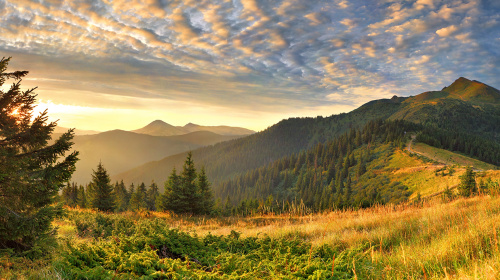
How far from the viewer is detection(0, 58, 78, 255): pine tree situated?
6.76 metres

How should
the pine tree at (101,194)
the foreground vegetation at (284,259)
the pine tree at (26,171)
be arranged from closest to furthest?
the foreground vegetation at (284,259), the pine tree at (26,171), the pine tree at (101,194)

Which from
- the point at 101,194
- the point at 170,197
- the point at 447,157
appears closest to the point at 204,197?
the point at 170,197

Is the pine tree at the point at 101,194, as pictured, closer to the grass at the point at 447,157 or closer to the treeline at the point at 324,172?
the treeline at the point at 324,172

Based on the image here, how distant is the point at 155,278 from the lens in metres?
3.30

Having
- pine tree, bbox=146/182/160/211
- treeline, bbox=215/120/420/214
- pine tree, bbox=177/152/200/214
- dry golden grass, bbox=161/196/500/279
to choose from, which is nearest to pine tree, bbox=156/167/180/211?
pine tree, bbox=177/152/200/214

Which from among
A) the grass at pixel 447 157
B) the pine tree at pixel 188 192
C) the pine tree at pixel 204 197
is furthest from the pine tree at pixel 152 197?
the grass at pixel 447 157

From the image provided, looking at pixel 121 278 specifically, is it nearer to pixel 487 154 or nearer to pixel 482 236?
pixel 482 236

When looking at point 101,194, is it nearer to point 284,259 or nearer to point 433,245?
point 284,259

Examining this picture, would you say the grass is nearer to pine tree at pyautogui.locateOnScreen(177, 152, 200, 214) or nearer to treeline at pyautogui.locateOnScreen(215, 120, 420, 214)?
treeline at pyautogui.locateOnScreen(215, 120, 420, 214)

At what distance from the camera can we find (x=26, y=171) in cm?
732

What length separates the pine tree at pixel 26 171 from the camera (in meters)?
6.76

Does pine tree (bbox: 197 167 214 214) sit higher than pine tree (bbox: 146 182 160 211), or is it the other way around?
pine tree (bbox: 197 167 214 214)

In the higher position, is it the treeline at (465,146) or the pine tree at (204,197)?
the treeline at (465,146)

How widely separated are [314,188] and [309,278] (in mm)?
134772
